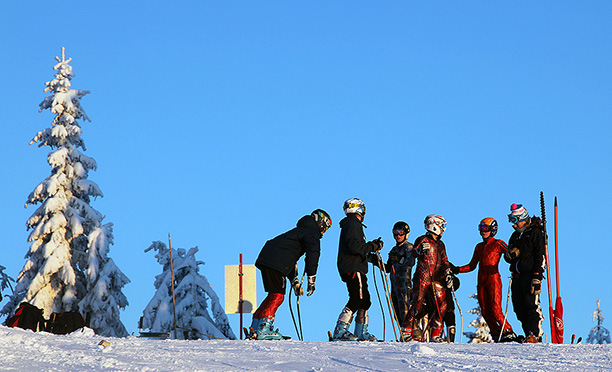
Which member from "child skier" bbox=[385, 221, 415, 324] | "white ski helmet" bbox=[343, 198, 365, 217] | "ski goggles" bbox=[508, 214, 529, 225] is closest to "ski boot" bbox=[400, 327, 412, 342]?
"child skier" bbox=[385, 221, 415, 324]

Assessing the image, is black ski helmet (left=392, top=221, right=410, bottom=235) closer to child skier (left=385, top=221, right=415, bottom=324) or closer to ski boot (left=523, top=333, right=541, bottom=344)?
child skier (left=385, top=221, right=415, bottom=324)

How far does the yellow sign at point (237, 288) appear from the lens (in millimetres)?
19281

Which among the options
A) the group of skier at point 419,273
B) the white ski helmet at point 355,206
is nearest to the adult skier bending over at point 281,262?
the group of skier at point 419,273

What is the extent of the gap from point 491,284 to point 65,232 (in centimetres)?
1723

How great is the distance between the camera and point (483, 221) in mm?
13422

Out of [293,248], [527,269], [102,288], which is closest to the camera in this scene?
[293,248]

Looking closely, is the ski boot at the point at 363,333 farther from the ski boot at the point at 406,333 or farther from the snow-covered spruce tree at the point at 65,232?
the snow-covered spruce tree at the point at 65,232

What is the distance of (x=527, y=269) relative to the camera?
1279 centimetres

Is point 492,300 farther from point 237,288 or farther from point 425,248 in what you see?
point 237,288

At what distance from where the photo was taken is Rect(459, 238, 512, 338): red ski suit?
13.1 m

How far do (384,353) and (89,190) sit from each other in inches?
782

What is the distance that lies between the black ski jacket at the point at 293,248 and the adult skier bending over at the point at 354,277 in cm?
39

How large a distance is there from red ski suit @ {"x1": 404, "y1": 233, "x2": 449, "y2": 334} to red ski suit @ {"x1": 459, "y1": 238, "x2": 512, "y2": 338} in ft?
1.75

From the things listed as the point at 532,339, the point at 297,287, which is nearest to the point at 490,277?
the point at 532,339
